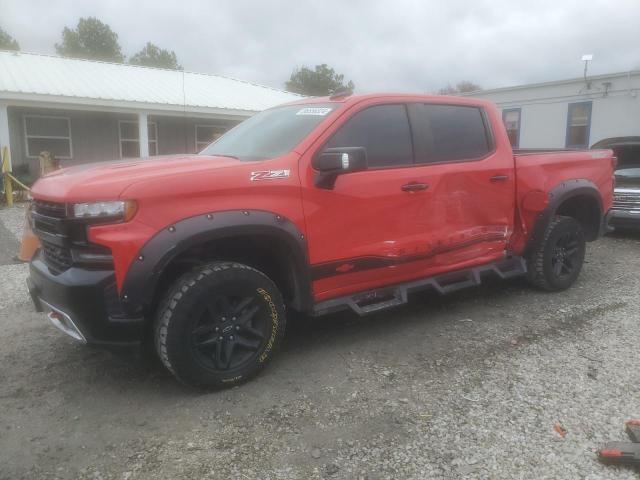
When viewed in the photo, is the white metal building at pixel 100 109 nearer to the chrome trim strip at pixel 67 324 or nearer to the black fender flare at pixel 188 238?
the chrome trim strip at pixel 67 324

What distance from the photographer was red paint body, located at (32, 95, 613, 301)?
9.32 ft

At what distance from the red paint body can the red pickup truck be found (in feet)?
0.03

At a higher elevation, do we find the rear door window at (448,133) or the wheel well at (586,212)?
the rear door window at (448,133)

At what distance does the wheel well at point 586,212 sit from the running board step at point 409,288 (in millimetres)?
1009

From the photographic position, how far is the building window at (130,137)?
52.5 ft

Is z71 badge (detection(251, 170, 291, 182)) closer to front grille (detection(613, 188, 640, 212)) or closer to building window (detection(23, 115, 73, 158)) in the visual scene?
front grille (detection(613, 188, 640, 212))

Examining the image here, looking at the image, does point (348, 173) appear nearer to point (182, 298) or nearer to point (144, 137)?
point (182, 298)

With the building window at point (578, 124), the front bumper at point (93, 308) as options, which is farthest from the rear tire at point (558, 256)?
the building window at point (578, 124)

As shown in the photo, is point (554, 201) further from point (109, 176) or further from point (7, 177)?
point (7, 177)

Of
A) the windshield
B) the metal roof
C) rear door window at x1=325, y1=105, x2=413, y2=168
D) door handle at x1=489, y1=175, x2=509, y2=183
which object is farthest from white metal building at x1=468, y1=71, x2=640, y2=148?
the windshield

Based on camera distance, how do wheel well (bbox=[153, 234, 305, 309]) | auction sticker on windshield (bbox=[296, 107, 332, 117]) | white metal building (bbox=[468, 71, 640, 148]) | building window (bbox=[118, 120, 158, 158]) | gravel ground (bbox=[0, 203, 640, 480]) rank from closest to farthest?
gravel ground (bbox=[0, 203, 640, 480]) → wheel well (bbox=[153, 234, 305, 309]) → auction sticker on windshield (bbox=[296, 107, 332, 117]) → white metal building (bbox=[468, 71, 640, 148]) → building window (bbox=[118, 120, 158, 158])

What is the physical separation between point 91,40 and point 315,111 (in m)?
49.0

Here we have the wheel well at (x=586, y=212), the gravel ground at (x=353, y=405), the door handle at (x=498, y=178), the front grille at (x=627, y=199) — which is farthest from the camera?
the front grille at (x=627, y=199)

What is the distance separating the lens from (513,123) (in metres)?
17.4
